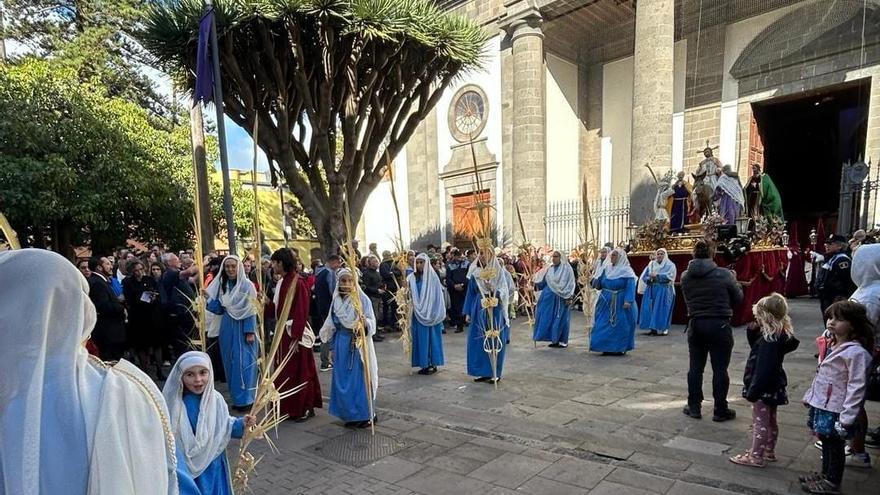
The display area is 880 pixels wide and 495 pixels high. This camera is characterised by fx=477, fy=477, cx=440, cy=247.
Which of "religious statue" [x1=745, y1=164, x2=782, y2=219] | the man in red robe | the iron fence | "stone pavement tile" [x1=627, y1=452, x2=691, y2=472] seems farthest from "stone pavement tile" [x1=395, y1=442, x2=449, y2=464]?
the iron fence

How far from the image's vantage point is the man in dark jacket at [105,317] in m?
5.87

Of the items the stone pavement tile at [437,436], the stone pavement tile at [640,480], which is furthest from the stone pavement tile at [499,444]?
the stone pavement tile at [640,480]

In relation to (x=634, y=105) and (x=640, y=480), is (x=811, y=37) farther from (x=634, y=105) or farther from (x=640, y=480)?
(x=640, y=480)

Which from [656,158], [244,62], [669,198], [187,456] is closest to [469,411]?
[187,456]

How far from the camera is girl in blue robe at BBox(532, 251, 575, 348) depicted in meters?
8.38

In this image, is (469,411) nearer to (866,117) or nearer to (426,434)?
(426,434)

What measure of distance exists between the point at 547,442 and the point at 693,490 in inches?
50.4

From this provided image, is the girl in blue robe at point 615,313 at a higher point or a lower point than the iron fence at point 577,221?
lower

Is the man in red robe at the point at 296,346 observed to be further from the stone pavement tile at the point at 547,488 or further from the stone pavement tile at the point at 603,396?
the stone pavement tile at the point at 603,396

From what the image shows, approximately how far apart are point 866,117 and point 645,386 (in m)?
13.9

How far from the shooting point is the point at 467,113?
1947 cm

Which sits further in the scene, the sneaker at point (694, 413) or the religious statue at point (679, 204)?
the religious statue at point (679, 204)

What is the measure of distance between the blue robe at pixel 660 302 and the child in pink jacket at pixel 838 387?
6.34 meters

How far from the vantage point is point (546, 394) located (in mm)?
5863
